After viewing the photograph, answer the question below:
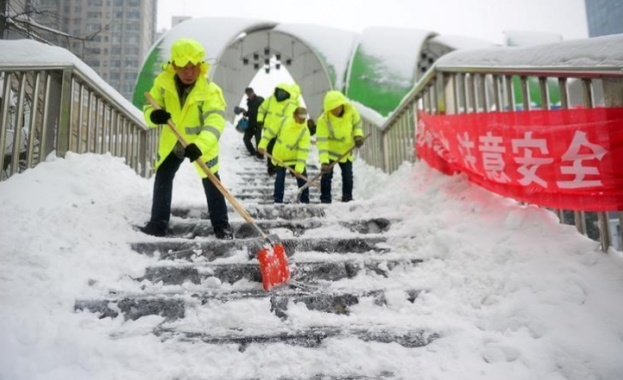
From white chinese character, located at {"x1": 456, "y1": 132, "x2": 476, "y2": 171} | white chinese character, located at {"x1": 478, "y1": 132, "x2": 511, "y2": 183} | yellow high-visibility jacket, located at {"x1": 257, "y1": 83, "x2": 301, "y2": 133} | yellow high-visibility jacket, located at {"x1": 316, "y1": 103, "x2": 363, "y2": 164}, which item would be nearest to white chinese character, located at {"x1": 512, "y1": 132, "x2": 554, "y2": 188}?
white chinese character, located at {"x1": 478, "y1": 132, "x2": 511, "y2": 183}

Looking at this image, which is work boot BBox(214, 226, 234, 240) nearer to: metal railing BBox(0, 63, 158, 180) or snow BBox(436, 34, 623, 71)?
metal railing BBox(0, 63, 158, 180)

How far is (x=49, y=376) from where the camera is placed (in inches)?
63.4

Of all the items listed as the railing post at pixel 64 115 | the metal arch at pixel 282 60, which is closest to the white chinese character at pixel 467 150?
the railing post at pixel 64 115

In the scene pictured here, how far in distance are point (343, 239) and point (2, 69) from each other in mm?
3278

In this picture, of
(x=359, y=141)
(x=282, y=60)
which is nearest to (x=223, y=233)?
(x=359, y=141)

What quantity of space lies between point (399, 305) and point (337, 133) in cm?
372

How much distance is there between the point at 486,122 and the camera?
306 centimetres

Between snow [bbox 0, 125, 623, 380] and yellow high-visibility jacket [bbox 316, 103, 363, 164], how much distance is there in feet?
8.63

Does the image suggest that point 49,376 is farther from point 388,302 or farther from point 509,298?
point 509,298

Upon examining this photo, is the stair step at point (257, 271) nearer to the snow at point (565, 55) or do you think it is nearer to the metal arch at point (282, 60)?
the snow at point (565, 55)

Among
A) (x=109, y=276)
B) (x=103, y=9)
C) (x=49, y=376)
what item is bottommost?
(x=49, y=376)

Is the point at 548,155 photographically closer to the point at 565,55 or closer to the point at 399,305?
the point at 565,55

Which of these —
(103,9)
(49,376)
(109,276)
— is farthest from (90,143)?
(103,9)

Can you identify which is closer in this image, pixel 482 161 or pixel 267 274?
pixel 267 274
